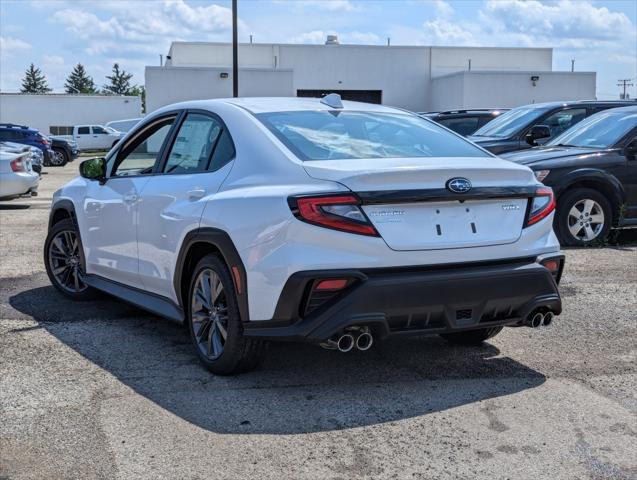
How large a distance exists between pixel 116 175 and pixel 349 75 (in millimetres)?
42515

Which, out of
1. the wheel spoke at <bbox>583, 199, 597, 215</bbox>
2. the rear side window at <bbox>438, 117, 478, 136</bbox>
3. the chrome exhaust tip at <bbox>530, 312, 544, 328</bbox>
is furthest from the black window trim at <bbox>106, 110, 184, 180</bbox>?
the rear side window at <bbox>438, 117, 478, 136</bbox>

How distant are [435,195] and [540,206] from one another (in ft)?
2.69

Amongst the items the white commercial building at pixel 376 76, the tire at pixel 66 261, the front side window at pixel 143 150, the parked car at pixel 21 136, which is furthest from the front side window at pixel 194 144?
the white commercial building at pixel 376 76

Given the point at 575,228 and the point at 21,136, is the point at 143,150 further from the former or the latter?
the point at 21,136

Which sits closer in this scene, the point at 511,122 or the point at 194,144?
the point at 194,144

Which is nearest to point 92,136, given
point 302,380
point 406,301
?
point 302,380

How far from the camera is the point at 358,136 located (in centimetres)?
514

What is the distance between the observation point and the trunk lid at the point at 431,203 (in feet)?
14.4

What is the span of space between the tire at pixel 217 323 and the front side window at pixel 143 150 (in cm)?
124

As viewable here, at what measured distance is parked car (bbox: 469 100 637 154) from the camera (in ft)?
41.0

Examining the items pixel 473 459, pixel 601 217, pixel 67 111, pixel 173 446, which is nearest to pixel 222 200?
pixel 173 446

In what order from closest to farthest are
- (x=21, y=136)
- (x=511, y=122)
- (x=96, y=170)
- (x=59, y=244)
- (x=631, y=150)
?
(x=96, y=170)
(x=59, y=244)
(x=631, y=150)
(x=511, y=122)
(x=21, y=136)

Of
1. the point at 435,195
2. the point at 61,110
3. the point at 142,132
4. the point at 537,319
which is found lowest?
the point at 537,319

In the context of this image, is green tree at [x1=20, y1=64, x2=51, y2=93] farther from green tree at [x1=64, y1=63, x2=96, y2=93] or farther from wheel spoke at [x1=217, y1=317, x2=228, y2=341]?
wheel spoke at [x1=217, y1=317, x2=228, y2=341]
